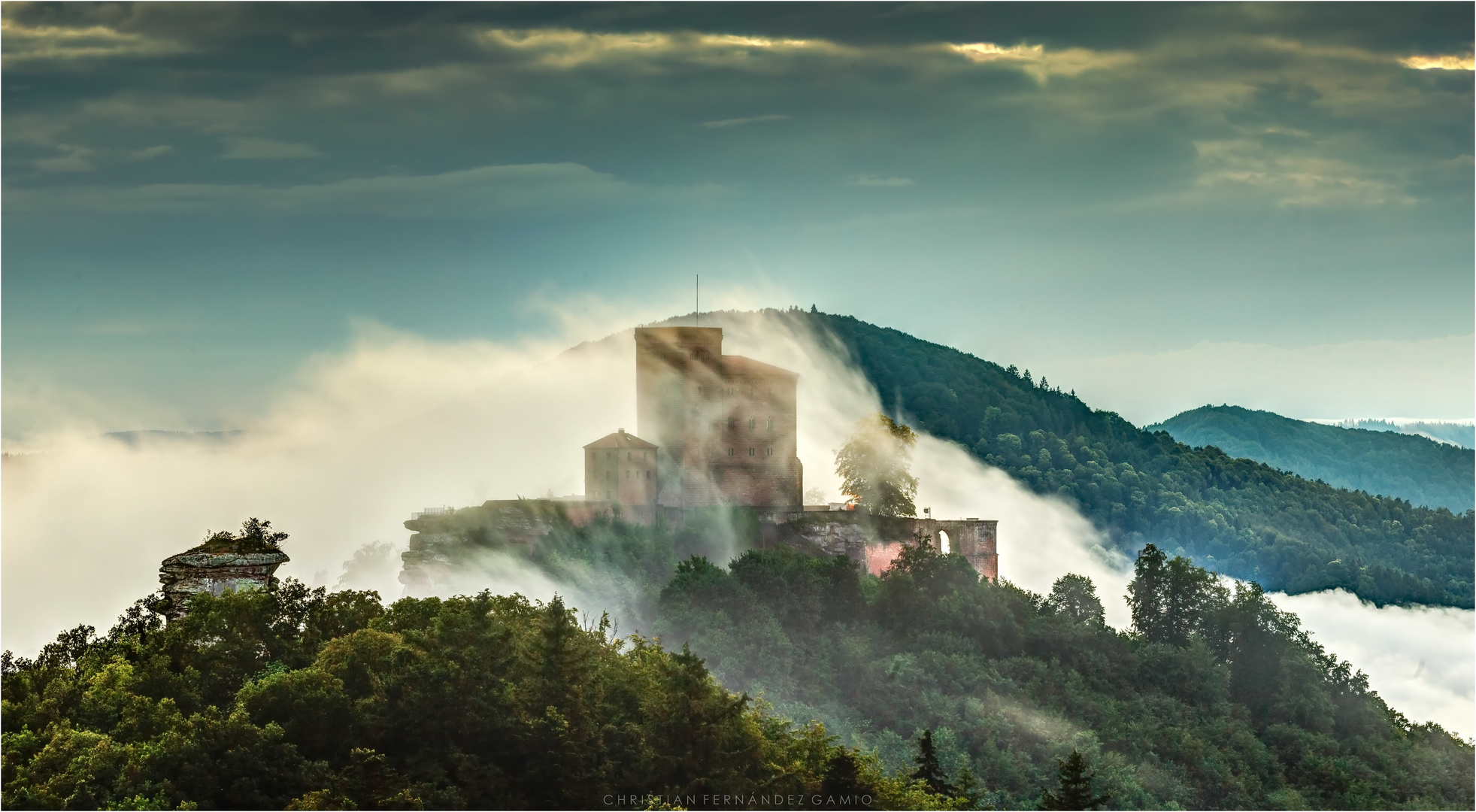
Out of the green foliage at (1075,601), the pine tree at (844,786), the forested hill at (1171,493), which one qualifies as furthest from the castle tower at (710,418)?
the forested hill at (1171,493)

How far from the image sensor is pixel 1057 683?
66.5m

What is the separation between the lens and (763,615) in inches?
2462

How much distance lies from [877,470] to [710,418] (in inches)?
410

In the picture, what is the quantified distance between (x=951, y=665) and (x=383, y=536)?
40.8 metres

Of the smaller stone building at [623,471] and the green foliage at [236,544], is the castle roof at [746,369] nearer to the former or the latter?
the smaller stone building at [623,471]

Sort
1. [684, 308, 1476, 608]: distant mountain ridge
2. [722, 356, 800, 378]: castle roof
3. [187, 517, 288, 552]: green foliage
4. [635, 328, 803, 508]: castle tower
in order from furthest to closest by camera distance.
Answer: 1. [684, 308, 1476, 608]: distant mountain ridge
2. [722, 356, 800, 378]: castle roof
3. [635, 328, 803, 508]: castle tower
4. [187, 517, 288, 552]: green foliage

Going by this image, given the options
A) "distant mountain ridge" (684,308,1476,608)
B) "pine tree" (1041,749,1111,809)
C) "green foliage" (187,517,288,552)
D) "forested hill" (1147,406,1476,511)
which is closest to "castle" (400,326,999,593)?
"pine tree" (1041,749,1111,809)

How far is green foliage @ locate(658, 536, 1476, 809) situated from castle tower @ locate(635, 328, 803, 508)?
2957mm

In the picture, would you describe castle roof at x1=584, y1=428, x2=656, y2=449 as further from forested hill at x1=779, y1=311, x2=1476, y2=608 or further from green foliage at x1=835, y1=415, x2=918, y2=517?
forested hill at x1=779, y1=311, x2=1476, y2=608

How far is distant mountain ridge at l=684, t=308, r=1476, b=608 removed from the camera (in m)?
141

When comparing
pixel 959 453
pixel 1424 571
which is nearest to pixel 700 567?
pixel 959 453

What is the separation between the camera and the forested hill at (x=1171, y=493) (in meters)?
142

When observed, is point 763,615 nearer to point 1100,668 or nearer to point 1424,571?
point 1100,668

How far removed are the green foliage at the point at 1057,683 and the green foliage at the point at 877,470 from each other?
2.62 metres
